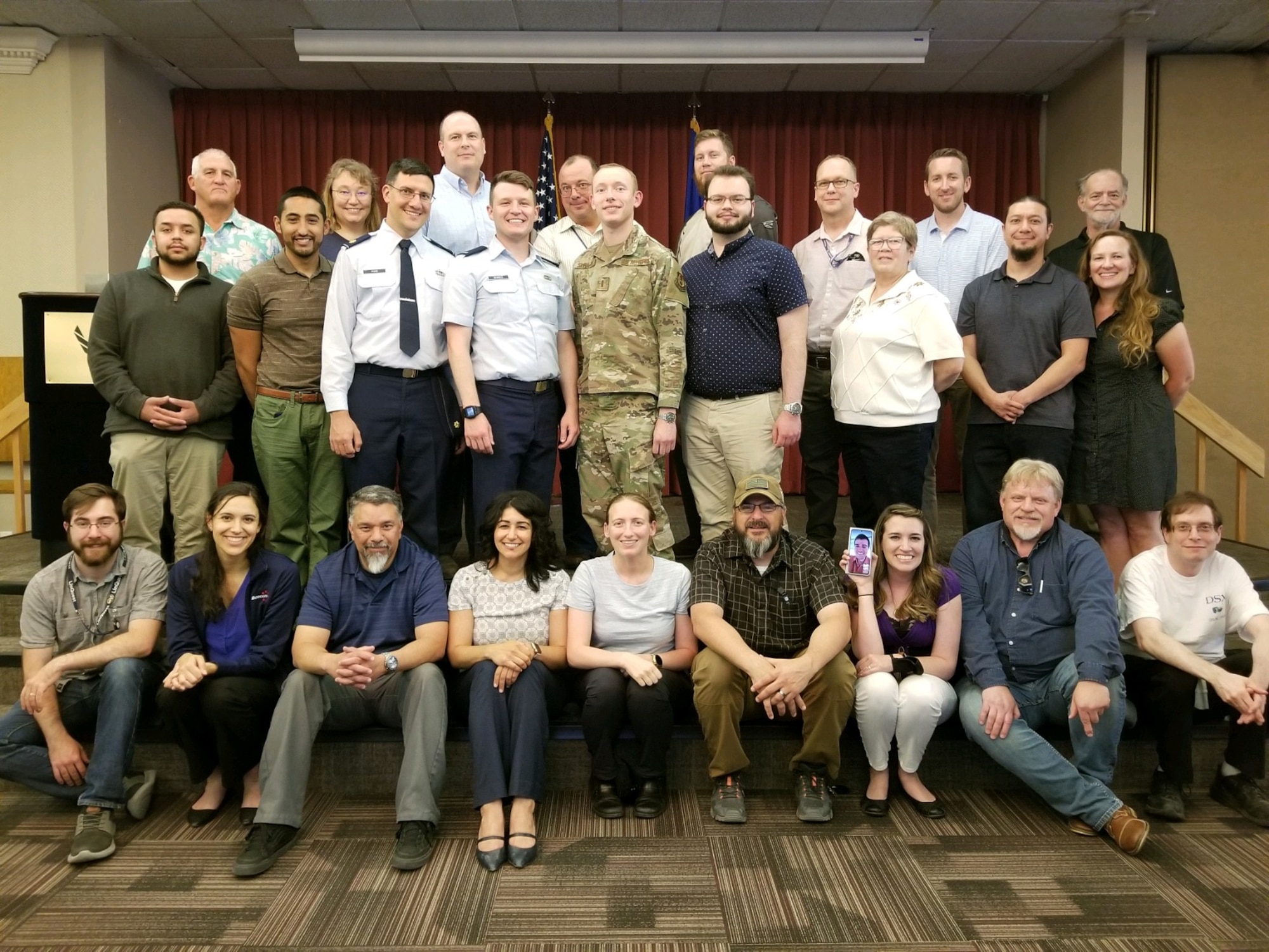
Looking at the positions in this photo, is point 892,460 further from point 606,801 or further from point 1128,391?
point 606,801

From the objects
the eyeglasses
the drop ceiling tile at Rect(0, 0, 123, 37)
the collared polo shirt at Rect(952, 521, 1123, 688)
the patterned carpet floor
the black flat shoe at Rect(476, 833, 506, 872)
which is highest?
the drop ceiling tile at Rect(0, 0, 123, 37)

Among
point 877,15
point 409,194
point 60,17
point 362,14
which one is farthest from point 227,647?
point 877,15

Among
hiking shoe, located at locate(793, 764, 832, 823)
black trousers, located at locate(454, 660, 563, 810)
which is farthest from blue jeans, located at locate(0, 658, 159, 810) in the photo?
hiking shoe, located at locate(793, 764, 832, 823)

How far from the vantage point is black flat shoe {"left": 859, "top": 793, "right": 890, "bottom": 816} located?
2.81 metres

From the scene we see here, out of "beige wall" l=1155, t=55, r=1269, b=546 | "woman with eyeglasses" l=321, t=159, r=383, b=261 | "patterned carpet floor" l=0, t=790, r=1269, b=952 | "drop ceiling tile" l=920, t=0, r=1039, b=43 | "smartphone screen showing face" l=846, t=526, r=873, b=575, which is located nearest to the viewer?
"patterned carpet floor" l=0, t=790, r=1269, b=952

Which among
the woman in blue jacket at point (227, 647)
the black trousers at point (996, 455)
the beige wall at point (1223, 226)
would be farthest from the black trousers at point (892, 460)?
the beige wall at point (1223, 226)

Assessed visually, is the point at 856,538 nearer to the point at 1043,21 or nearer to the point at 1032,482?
the point at 1032,482

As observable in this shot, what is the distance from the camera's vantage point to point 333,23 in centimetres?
532

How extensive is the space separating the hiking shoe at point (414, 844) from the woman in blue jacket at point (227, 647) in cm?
50

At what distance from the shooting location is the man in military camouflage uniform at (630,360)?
10.4 ft

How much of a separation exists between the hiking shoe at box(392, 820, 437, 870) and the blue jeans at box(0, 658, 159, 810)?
2.72 ft

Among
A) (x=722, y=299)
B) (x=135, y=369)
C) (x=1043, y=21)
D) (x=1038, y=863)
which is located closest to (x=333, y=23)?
(x=135, y=369)

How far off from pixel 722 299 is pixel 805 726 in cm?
139

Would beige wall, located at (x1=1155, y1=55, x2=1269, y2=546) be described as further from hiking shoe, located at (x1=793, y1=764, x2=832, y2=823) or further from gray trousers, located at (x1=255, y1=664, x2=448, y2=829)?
gray trousers, located at (x1=255, y1=664, x2=448, y2=829)
